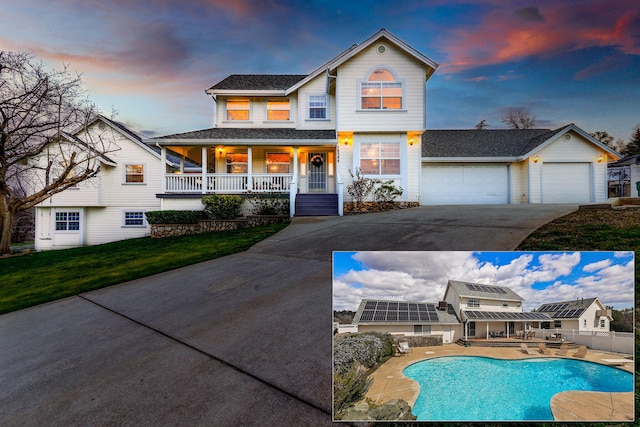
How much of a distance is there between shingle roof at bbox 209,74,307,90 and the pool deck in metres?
15.8

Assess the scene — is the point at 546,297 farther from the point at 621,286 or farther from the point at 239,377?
the point at 239,377

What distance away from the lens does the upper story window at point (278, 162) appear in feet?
48.6

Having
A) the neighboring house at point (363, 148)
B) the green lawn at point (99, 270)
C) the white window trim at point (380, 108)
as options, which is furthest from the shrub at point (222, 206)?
the white window trim at point (380, 108)

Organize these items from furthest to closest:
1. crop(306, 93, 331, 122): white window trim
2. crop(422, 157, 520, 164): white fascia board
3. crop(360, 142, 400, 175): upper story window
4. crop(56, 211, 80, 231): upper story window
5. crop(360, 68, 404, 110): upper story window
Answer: crop(56, 211, 80, 231): upper story window → crop(306, 93, 331, 122): white window trim → crop(422, 157, 520, 164): white fascia board → crop(360, 142, 400, 175): upper story window → crop(360, 68, 404, 110): upper story window

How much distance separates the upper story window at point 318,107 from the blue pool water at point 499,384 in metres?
14.5

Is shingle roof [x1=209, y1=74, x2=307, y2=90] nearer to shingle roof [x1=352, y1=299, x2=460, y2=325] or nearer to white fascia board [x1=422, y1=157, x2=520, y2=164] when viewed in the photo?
white fascia board [x1=422, y1=157, x2=520, y2=164]

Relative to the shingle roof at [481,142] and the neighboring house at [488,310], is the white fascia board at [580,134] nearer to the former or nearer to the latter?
the shingle roof at [481,142]

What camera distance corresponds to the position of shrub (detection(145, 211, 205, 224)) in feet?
40.1

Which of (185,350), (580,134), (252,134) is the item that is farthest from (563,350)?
(580,134)

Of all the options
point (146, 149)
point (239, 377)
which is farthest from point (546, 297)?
point (146, 149)

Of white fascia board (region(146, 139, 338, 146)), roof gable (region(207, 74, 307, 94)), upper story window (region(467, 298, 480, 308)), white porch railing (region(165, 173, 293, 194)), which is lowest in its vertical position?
upper story window (region(467, 298, 480, 308))

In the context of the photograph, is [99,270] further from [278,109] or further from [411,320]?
[278,109]

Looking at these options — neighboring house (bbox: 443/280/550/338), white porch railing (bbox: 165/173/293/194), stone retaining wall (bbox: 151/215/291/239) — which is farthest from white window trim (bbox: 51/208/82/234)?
neighboring house (bbox: 443/280/550/338)

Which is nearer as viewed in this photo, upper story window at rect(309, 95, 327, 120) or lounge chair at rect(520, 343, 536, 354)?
lounge chair at rect(520, 343, 536, 354)
